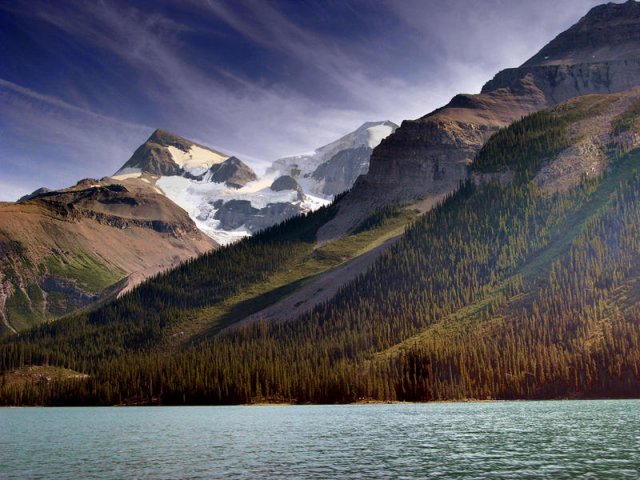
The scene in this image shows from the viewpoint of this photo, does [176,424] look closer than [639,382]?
Yes

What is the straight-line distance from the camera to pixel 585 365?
19050cm

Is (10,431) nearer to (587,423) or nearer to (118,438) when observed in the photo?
(118,438)

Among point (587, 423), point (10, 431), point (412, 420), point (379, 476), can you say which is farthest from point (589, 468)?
point (10, 431)

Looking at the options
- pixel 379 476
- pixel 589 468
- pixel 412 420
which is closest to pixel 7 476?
pixel 379 476

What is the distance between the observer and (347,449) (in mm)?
77812

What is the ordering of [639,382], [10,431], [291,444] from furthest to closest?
[639,382]
[10,431]
[291,444]

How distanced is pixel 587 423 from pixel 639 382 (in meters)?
94.8

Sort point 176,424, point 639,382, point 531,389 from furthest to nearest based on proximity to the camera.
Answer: point 531,389 → point 639,382 → point 176,424

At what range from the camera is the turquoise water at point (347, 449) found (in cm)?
6031

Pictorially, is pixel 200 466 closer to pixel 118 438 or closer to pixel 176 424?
pixel 118 438

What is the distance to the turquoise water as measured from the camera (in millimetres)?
60312

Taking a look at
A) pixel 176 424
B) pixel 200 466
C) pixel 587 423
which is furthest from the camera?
pixel 176 424

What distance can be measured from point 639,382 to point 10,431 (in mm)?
154651

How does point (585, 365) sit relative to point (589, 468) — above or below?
above
